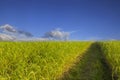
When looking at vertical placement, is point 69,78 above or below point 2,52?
below

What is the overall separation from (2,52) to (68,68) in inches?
Result: 131

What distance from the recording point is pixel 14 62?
8633 millimetres

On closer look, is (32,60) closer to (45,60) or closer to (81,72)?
(45,60)

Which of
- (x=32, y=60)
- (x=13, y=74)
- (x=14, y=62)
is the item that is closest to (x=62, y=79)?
(x=32, y=60)

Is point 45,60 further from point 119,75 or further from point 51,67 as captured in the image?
point 119,75

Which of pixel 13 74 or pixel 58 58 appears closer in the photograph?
pixel 13 74

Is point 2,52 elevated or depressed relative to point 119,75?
elevated

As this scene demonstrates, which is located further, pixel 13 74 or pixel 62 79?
pixel 62 79

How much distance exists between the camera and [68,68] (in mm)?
12008

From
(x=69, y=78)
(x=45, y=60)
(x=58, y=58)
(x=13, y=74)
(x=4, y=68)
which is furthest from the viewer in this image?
(x=58, y=58)

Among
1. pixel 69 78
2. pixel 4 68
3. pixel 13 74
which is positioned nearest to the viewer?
pixel 13 74

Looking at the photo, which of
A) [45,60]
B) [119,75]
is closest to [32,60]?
[45,60]

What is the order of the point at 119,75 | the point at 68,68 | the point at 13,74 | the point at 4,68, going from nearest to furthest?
1. the point at 13,74
2. the point at 4,68
3. the point at 119,75
4. the point at 68,68

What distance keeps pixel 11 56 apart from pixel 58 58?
8.10 feet
